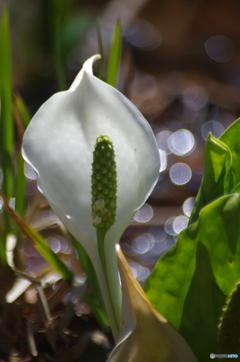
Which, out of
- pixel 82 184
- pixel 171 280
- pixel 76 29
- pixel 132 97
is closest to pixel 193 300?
pixel 171 280

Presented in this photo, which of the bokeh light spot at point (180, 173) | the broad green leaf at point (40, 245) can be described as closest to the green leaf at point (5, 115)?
the broad green leaf at point (40, 245)

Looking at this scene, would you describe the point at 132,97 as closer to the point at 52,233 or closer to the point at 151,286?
the point at 52,233

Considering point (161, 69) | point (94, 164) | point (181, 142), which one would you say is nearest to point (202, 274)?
point (94, 164)

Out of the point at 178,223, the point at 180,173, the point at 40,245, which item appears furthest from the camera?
the point at 180,173

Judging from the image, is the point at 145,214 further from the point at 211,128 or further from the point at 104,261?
the point at 104,261

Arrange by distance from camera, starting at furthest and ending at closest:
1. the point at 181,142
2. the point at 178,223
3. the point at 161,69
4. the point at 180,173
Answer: the point at 161,69 < the point at 181,142 < the point at 180,173 < the point at 178,223

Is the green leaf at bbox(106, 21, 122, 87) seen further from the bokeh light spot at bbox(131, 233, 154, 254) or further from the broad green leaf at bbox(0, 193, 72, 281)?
the bokeh light spot at bbox(131, 233, 154, 254)

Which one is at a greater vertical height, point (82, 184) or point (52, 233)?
point (82, 184)
